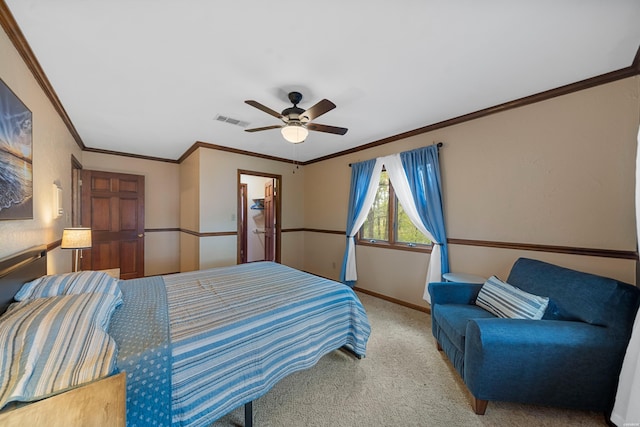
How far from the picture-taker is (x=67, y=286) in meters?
1.55

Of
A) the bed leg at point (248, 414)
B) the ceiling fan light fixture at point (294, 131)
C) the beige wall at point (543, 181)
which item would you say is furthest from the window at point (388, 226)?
the bed leg at point (248, 414)

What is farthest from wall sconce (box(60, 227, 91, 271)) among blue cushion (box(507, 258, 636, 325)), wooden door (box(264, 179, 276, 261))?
blue cushion (box(507, 258, 636, 325))

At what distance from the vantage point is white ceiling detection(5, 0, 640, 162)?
1346mm

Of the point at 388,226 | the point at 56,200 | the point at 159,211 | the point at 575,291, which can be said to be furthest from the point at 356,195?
the point at 159,211

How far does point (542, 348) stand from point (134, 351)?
231 centimetres

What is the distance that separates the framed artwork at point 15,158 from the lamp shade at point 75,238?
0.80m

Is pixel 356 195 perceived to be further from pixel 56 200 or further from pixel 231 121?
pixel 56 200

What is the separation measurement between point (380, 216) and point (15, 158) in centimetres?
367

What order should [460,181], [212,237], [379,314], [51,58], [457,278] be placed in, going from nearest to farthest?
[51,58]
[457,278]
[460,181]
[379,314]
[212,237]

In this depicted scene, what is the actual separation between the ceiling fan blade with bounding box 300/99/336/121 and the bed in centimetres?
151

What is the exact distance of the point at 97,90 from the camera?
7.22 feet

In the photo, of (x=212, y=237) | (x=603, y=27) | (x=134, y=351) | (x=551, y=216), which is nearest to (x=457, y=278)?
(x=551, y=216)

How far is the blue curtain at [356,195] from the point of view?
375 centimetres

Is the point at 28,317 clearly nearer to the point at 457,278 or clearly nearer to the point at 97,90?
the point at 97,90
